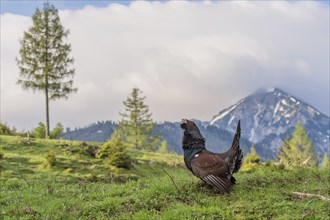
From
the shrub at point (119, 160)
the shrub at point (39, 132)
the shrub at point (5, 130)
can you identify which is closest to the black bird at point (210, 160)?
the shrub at point (119, 160)

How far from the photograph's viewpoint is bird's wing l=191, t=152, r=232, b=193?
A: 11445 millimetres

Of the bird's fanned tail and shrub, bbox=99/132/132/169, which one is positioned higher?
the bird's fanned tail

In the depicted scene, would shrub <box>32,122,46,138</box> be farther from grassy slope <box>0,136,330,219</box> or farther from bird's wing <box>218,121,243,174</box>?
bird's wing <box>218,121,243,174</box>

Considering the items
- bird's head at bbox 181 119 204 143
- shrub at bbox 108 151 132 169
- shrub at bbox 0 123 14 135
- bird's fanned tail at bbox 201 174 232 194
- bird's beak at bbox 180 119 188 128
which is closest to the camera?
bird's fanned tail at bbox 201 174 232 194

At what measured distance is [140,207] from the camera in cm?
1102

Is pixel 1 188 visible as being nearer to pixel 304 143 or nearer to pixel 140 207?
pixel 140 207

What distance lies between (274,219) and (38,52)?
164 ft

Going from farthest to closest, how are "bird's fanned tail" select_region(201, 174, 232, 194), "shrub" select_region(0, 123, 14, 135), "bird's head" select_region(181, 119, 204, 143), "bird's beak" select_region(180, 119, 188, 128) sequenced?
1. "shrub" select_region(0, 123, 14, 135)
2. "bird's beak" select_region(180, 119, 188, 128)
3. "bird's head" select_region(181, 119, 204, 143)
4. "bird's fanned tail" select_region(201, 174, 232, 194)

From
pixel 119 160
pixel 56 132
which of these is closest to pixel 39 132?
pixel 56 132

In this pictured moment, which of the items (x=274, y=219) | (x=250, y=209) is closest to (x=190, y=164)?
(x=250, y=209)

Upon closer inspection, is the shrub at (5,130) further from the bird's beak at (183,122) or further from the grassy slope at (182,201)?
the bird's beak at (183,122)

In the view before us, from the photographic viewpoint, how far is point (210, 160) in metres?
11.6

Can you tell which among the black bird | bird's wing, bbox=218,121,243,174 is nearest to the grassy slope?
the black bird

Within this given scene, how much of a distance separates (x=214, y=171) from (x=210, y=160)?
348 mm
